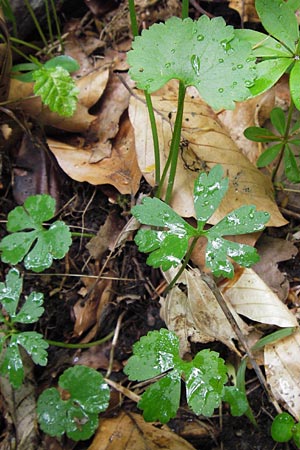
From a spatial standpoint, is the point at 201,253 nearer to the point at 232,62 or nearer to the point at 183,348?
the point at 183,348

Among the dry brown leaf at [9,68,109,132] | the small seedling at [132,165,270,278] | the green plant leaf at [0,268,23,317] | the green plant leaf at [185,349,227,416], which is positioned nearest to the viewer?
the green plant leaf at [185,349,227,416]

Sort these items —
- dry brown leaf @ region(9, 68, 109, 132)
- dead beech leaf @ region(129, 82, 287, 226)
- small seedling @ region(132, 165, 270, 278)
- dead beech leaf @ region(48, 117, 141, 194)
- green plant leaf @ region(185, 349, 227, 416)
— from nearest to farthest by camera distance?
1. green plant leaf @ region(185, 349, 227, 416)
2. small seedling @ region(132, 165, 270, 278)
3. dead beech leaf @ region(129, 82, 287, 226)
4. dead beech leaf @ region(48, 117, 141, 194)
5. dry brown leaf @ region(9, 68, 109, 132)

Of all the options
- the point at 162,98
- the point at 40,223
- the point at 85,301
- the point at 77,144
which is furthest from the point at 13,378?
the point at 162,98

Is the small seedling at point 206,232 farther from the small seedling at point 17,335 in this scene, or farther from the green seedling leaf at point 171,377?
the small seedling at point 17,335

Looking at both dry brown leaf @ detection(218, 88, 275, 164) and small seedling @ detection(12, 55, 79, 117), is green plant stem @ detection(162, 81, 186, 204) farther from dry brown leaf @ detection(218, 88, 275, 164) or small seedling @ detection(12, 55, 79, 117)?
small seedling @ detection(12, 55, 79, 117)


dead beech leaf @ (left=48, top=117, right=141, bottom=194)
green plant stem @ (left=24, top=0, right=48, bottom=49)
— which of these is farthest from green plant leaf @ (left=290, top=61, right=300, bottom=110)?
green plant stem @ (left=24, top=0, right=48, bottom=49)

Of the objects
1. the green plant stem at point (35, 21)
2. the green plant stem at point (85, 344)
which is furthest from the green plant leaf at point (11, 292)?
the green plant stem at point (35, 21)
